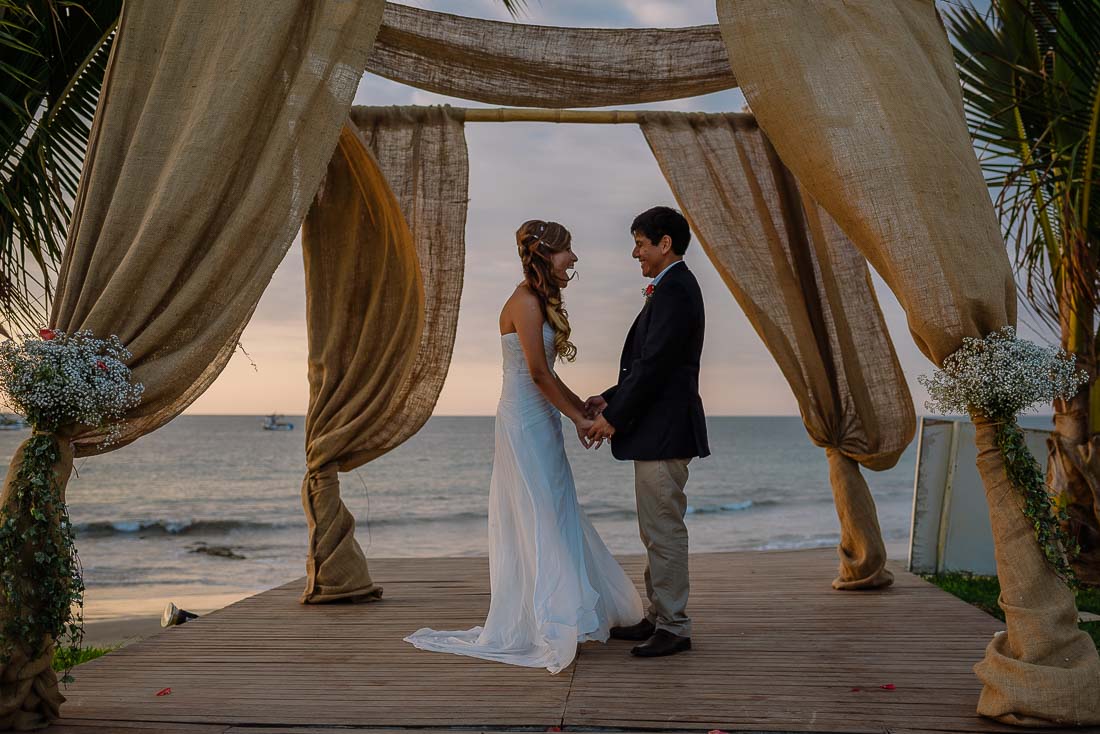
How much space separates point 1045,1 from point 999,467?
12.5ft

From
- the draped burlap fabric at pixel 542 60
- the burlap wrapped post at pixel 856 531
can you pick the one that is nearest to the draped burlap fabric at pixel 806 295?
the burlap wrapped post at pixel 856 531

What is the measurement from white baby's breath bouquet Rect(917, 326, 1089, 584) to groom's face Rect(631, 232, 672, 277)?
1221 mm

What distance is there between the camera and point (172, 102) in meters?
2.98

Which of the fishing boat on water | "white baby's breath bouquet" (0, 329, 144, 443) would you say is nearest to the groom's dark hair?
"white baby's breath bouquet" (0, 329, 144, 443)

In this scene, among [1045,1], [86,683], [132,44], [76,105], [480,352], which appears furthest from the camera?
[480,352]

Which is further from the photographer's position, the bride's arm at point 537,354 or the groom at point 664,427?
the bride's arm at point 537,354

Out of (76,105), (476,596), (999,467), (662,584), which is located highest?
(76,105)

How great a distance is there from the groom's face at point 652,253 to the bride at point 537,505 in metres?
0.33

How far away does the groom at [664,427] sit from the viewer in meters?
3.60

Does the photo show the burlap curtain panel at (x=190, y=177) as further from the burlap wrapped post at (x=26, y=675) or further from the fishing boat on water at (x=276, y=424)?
the fishing boat on water at (x=276, y=424)

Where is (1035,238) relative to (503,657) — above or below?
above

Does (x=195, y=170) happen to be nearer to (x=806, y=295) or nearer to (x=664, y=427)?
(x=664, y=427)

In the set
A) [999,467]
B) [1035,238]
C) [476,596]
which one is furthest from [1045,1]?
[476,596]

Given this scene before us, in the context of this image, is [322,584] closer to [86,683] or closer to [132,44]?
[86,683]
